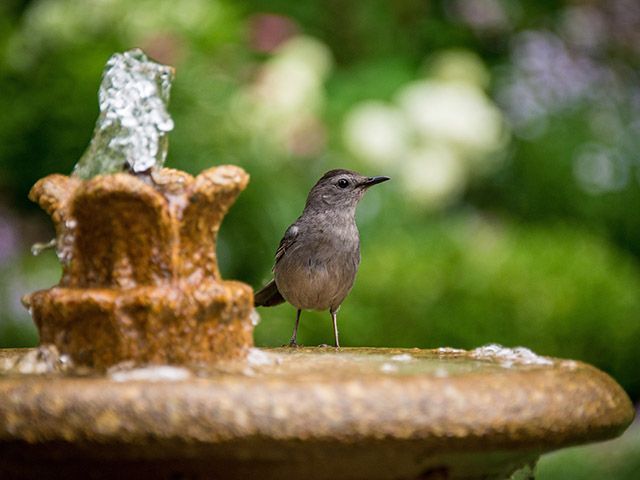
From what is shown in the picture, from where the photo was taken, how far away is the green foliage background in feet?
19.9

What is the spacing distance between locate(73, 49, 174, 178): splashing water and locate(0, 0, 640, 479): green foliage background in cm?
303

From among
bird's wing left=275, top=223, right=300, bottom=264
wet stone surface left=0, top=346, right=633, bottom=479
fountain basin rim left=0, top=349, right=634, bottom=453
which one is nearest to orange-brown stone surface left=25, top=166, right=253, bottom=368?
wet stone surface left=0, top=346, right=633, bottom=479

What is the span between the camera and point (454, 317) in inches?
239

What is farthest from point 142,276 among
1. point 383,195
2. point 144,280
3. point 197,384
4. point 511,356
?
point 383,195

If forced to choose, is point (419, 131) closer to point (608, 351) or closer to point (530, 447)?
point (608, 351)

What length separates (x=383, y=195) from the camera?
777cm

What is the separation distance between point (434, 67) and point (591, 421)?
8.44 m

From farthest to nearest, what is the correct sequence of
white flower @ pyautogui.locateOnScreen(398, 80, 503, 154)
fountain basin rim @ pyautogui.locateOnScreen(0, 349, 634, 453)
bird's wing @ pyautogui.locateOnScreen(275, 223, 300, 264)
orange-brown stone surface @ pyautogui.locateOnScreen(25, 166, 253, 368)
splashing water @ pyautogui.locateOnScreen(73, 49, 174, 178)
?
1. white flower @ pyautogui.locateOnScreen(398, 80, 503, 154)
2. bird's wing @ pyautogui.locateOnScreen(275, 223, 300, 264)
3. splashing water @ pyautogui.locateOnScreen(73, 49, 174, 178)
4. orange-brown stone surface @ pyautogui.locateOnScreen(25, 166, 253, 368)
5. fountain basin rim @ pyautogui.locateOnScreen(0, 349, 634, 453)

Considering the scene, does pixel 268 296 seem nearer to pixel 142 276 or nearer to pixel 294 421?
pixel 142 276

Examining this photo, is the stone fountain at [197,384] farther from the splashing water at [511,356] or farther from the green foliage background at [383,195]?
the green foliage background at [383,195]

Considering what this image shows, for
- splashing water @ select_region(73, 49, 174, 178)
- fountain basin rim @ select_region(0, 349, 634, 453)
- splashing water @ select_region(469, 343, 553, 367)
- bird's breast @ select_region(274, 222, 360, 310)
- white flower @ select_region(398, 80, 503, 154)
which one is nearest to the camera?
fountain basin rim @ select_region(0, 349, 634, 453)

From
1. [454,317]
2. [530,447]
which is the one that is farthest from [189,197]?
[454,317]

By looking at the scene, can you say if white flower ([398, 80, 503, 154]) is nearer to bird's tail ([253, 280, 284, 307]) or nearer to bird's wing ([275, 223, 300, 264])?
bird's tail ([253, 280, 284, 307])

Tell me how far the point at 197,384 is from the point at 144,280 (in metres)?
0.49
